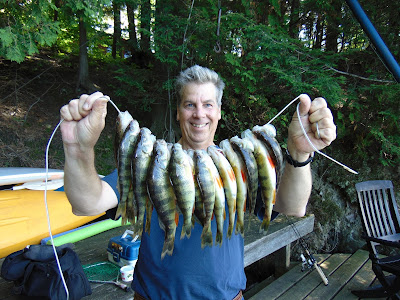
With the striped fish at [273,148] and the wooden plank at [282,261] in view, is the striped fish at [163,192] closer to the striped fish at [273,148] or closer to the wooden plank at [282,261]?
the striped fish at [273,148]

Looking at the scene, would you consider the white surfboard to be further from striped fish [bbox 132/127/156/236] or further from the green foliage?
striped fish [bbox 132/127/156/236]

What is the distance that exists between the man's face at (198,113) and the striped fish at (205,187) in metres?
0.45

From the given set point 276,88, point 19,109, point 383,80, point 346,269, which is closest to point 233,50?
point 276,88

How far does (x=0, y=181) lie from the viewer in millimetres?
4160

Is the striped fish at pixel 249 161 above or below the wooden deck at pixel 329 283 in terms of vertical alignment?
above

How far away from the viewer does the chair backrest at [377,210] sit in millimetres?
4375

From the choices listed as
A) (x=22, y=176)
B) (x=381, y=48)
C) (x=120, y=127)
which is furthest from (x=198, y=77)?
(x=22, y=176)

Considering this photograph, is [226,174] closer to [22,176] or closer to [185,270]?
[185,270]

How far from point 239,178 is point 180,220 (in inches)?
18.4

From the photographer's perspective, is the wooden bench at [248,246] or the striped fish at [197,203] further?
the wooden bench at [248,246]

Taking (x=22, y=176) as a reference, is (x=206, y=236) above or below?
above

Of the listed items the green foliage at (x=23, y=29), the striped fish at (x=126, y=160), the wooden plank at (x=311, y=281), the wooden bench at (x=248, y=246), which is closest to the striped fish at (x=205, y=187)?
the striped fish at (x=126, y=160)

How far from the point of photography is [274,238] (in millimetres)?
4086

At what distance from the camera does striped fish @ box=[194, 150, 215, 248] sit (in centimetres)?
164
